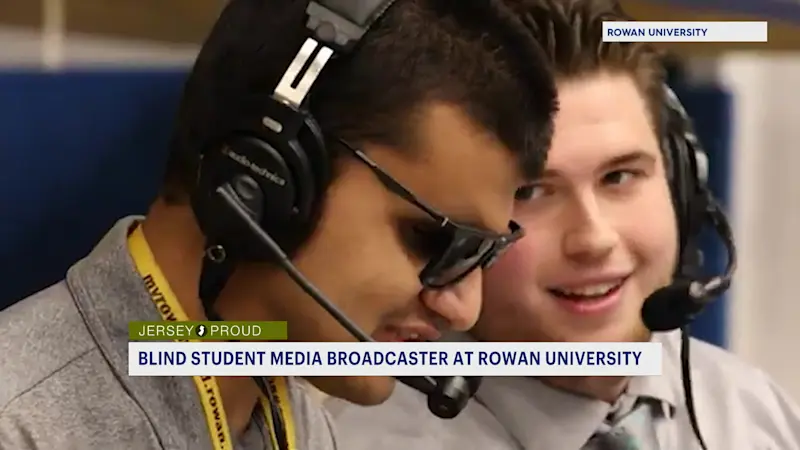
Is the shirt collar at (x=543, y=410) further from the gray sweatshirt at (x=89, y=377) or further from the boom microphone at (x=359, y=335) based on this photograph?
the gray sweatshirt at (x=89, y=377)

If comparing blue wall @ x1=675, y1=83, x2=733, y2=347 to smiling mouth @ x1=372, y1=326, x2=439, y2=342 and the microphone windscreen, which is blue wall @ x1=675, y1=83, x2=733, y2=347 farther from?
smiling mouth @ x1=372, y1=326, x2=439, y2=342

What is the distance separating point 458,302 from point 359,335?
0.24 ft

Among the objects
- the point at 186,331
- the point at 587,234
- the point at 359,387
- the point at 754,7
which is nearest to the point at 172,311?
the point at 186,331

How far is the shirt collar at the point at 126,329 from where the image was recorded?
557mm

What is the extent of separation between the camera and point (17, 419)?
51cm

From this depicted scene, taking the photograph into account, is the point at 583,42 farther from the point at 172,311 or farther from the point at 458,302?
the point at 172,311

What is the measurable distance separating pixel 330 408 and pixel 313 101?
0.26 m

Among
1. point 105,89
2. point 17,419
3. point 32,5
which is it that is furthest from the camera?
point 32,5

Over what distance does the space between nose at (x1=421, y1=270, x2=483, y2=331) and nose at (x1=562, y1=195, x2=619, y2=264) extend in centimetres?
11

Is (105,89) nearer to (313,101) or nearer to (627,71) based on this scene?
(313,101)

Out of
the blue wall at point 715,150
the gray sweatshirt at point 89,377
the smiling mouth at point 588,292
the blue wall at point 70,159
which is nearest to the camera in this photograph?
the gray sweatshirt at point 89,377

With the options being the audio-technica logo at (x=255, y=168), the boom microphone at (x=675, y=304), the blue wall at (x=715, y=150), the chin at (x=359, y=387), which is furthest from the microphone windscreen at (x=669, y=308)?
the audio-technica logo at (x=255, y=168)

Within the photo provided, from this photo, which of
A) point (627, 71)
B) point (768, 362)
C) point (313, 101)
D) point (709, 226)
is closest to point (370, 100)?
point (313, 101)

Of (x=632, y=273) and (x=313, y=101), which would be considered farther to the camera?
(x=632, y=273)
